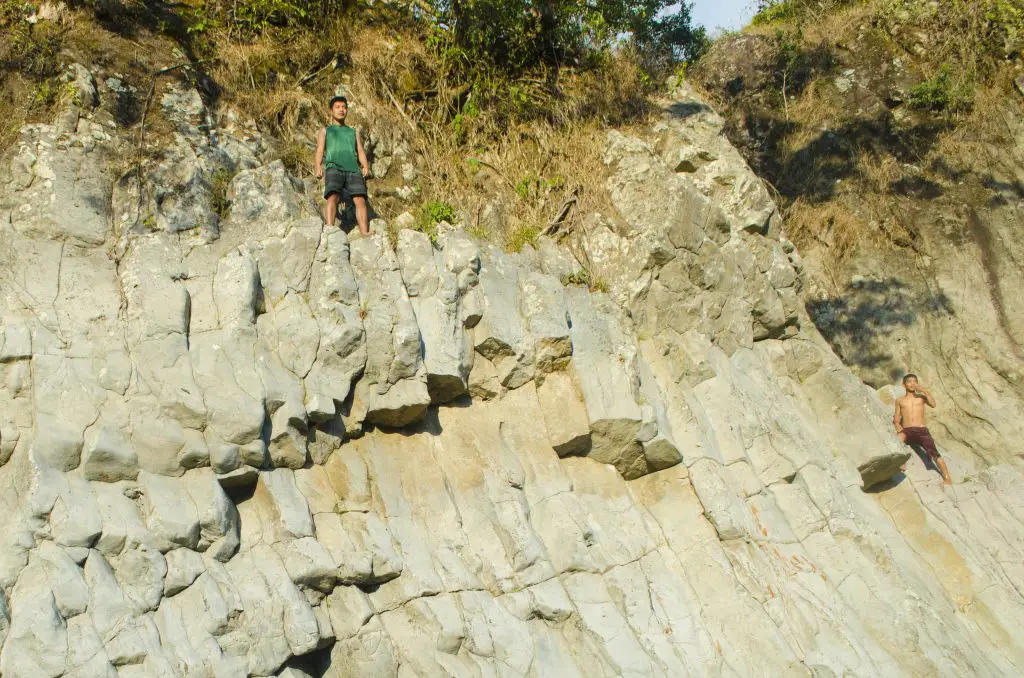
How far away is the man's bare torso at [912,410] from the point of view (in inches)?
404

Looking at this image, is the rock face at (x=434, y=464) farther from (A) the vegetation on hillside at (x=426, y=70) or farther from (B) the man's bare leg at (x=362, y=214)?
(A) the vegetation on hillside at (x=426, y=70)

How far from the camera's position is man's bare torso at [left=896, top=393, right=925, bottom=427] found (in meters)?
10.2

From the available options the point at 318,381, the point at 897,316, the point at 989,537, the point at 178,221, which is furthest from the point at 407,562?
the point at 897,316

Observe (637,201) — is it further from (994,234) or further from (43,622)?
(43,622)

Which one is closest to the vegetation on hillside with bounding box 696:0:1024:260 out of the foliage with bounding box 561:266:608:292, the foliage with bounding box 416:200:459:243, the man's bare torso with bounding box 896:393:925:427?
the man's bare torso with bounding box 896:393:925:427

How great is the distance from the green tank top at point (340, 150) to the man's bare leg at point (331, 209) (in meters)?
0.26

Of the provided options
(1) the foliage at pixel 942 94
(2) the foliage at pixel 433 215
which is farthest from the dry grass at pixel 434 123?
(1) the foliage at pixel 942 94

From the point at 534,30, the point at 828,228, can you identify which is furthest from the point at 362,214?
the point at 828,228

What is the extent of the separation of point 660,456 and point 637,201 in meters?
2.83

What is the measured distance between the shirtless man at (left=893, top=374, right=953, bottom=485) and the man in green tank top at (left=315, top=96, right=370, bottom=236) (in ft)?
20.7

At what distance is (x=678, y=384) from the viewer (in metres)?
8.39

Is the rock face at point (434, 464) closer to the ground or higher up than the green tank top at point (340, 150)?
closer to the ground

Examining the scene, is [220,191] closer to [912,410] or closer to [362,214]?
[362,214]

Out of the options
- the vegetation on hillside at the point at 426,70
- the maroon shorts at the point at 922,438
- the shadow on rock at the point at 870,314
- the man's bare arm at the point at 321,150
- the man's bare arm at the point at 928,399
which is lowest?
the maroon shorts at the point at 922,438
